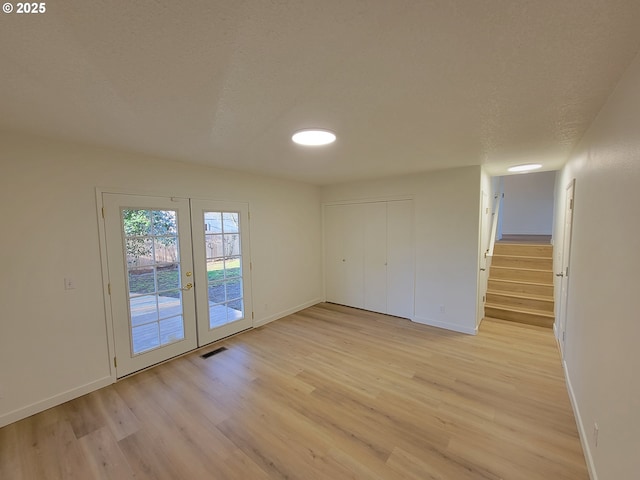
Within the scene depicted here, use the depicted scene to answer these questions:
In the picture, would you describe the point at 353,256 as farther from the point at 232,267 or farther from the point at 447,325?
the point at 232,267

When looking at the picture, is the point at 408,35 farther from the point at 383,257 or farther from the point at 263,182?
the point at 383,257

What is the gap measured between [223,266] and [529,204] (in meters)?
8.26

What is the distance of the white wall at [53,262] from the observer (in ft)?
7.08

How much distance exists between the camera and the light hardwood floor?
1754mm

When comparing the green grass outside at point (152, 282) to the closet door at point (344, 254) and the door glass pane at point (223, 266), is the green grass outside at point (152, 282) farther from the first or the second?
the closet door at point (344, 254)

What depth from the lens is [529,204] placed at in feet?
24.5

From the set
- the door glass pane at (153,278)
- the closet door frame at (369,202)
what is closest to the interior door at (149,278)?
the door glass pane at (153,278)

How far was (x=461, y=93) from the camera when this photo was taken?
1.58 m

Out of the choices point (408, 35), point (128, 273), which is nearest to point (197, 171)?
point (128, 273)

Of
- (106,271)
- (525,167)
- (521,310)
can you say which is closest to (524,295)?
(521,310)

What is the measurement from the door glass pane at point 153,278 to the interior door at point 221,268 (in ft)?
0.89

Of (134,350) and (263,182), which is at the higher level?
(263,182)

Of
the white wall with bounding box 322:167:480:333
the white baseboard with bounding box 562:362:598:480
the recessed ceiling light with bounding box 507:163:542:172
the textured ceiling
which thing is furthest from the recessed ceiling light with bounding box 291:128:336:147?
the recessed ceiling light with bounding box 507:163:542:172

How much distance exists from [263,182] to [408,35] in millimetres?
3337
